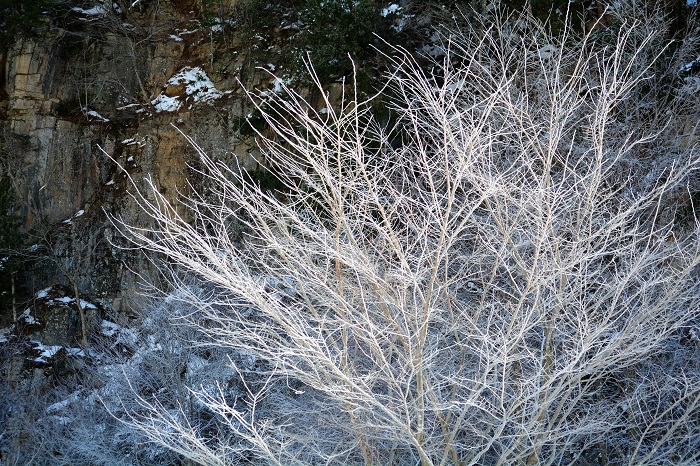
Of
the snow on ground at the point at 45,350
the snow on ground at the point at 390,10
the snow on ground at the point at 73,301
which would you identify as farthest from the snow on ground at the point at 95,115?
the snow on ground at the point at 390,10

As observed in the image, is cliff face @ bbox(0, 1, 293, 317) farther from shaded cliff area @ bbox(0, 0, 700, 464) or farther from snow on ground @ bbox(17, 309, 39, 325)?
snow on ground @ bbox(17, 309, 39, 325)

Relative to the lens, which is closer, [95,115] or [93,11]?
[95,115]

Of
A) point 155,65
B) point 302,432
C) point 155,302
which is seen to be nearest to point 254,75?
point 155,65

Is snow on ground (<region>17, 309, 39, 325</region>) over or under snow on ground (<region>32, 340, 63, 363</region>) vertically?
over

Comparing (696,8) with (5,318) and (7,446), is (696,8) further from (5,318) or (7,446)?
(5,318)

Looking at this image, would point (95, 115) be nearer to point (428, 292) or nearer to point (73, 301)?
point (73, 301)

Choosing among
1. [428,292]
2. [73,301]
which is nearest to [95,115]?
[73,301]

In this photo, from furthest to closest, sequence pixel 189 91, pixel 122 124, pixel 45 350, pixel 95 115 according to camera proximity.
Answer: pixel 95 115 → pixel 122 124 → pixel 189 91 → pixel 45 350

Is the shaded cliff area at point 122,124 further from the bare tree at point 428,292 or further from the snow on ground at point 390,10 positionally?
the bare tree at point 428,292

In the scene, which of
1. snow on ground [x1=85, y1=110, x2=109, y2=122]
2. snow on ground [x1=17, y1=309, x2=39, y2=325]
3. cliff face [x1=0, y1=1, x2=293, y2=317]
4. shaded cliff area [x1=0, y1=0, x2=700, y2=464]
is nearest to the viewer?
shaded cliff area [x1=0, y1=0, x2=700, y2=464]

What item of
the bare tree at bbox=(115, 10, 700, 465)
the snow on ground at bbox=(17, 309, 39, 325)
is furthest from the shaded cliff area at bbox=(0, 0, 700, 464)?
the bare tree at bbox=(115, 10, 700, 465)

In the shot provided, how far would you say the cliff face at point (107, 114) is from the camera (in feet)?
73.7

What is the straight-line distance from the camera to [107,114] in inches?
973

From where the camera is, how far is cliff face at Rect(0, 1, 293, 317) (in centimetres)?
2245
